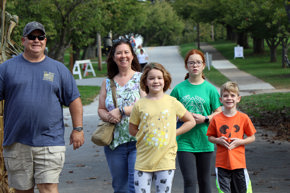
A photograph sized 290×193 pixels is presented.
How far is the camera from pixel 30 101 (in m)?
4.59

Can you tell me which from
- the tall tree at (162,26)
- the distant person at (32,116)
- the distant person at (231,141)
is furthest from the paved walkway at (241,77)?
the tall tree at (162,26)

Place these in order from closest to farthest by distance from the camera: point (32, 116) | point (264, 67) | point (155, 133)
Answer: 1. point (155, 133)
2. point (32, 116)
3. point (264, 67)

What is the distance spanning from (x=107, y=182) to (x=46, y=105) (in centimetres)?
299

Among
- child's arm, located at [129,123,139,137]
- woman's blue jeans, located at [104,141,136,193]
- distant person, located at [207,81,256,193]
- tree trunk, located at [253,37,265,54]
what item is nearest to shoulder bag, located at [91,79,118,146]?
woman's blue jeans, located at [104,141,136,193]

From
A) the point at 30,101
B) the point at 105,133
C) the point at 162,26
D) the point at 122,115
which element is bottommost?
the point at 105,133

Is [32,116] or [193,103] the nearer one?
[32,116]

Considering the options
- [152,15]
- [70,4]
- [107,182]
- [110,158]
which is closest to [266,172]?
[107,182]

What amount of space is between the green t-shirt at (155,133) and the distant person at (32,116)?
737mm

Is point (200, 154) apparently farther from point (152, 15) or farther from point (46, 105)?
point (152, 15)

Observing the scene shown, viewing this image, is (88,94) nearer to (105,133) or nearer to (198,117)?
(198,117)

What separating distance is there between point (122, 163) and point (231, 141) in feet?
3.38

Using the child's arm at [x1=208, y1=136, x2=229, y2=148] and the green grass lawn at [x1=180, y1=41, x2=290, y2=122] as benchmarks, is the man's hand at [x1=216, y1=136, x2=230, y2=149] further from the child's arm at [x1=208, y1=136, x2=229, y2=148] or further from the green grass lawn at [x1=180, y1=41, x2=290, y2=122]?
the green grass lawn at [x1=180, y1=41, x2=290, y2=122]

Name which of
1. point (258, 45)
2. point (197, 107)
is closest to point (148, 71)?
point (197, 107)

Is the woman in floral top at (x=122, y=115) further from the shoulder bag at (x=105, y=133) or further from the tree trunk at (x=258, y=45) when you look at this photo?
the tree trunk at (x=258, y=45)
